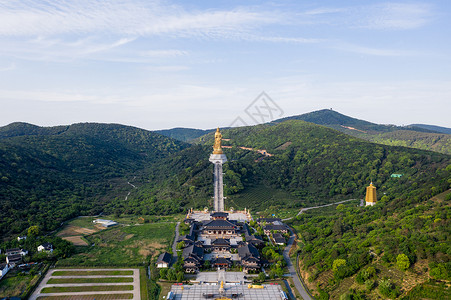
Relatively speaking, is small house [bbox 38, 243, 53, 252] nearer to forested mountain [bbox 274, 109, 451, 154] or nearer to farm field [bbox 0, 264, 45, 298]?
farm field [bbox 0, 264, 45, 298]

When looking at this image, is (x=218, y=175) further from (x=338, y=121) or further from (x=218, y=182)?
(x=338, y=121)

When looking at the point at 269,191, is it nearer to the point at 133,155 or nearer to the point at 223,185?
the point at 223,185

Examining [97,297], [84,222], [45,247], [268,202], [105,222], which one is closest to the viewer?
[97,297]

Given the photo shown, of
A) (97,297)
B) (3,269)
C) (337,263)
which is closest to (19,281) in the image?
(3,269)

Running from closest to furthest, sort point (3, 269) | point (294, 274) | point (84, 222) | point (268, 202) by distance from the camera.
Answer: point (3, 269) < point (294, 274) < point (84, 222) < point (268, 202)

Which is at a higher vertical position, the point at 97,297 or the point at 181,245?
the point at 181,245

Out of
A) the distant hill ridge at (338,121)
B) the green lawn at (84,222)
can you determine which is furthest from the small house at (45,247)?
the distant hill ridge at (338,121)

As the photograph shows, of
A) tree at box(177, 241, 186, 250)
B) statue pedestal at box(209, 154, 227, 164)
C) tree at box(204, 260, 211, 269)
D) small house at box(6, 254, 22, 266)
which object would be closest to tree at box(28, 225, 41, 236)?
small house at box(6, 254, 22, 266)
